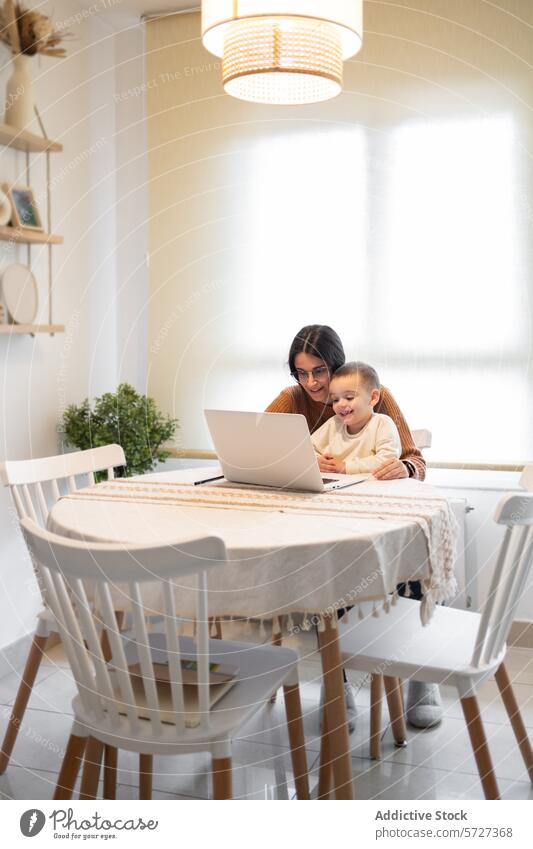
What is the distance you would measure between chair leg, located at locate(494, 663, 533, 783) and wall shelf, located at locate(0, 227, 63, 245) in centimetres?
192

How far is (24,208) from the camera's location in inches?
113

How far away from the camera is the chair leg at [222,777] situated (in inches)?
58.1

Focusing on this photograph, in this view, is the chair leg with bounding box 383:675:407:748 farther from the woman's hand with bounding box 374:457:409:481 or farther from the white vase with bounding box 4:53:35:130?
the white vase with bounding box 4:53:35:130

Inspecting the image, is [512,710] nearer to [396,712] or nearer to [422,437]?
[396,712]

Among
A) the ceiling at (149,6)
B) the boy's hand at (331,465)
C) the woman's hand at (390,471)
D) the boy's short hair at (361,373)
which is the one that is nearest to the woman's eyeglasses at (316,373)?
the boy's short hair at (361,373)

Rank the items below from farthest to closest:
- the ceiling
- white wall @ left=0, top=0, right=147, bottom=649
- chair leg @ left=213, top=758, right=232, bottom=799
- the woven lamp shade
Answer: the ceiling < white wall @ left=0, top=0, right=147, bottom=649 < the woven lamp shade < chair leg @ left=213, top=758, right=232, bottom=799

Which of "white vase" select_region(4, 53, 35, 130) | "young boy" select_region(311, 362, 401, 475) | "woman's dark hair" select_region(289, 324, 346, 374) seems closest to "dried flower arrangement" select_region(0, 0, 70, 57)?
"white vase" select_region(4, 53, 35, 130)

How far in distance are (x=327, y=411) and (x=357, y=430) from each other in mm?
298

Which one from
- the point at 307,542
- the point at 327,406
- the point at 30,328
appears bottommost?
the point at 307,542

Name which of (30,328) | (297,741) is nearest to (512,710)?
(297,741)

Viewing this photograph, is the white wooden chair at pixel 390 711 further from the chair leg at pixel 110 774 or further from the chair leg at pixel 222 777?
the chair leg at pixel 222 777

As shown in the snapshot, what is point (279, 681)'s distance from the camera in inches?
66.4

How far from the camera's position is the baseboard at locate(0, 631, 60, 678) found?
2.87m

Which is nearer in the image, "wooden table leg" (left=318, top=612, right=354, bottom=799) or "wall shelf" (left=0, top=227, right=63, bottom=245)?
"wooden table leg" (left=318, top=612, right=354, bottom=799)
